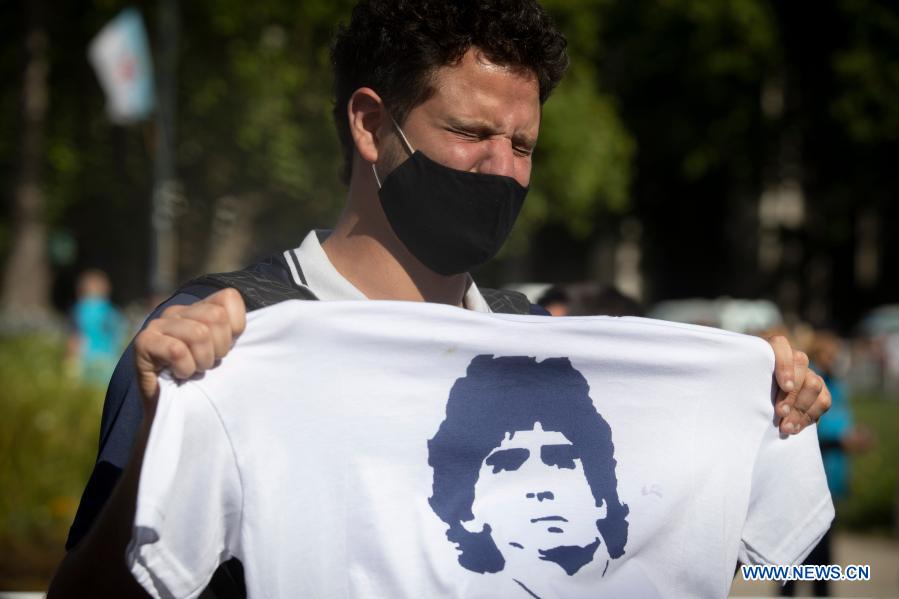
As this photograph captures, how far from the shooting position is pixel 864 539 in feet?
29.5

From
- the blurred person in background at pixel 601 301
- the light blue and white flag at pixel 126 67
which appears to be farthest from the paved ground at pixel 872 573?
the light blue and white flag at pixel 126 67

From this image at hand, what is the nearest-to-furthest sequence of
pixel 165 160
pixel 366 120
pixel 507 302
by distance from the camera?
pixel 366 120 → pixel 507 302 → pixel 165 160

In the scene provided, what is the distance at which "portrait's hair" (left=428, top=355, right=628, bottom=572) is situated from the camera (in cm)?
200

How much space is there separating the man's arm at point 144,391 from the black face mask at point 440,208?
1.39 ft

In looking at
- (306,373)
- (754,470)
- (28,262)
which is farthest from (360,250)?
(28,262)

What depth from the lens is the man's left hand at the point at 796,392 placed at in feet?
7.06

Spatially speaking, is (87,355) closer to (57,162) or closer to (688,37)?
(57,162)

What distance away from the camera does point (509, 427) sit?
203 cm

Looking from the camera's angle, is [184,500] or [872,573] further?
[872,573]

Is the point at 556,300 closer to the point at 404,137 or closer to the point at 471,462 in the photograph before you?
the point at 404,137

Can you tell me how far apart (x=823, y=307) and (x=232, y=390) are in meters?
29.3

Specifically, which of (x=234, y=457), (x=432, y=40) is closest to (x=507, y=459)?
(x=234, y=457)

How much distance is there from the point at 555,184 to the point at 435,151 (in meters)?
18.5

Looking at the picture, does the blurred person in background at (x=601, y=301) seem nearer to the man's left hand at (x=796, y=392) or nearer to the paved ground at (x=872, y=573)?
the man's left hand at (x=796, y=392)
